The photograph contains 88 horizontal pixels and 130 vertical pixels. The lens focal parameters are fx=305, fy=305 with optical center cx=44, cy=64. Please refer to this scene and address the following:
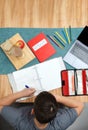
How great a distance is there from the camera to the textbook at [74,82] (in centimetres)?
170

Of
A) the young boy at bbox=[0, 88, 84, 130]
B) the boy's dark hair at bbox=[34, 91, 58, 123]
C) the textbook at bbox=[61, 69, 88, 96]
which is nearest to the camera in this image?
the boy's dark hair at bbox=[34, 91, 58, 123]

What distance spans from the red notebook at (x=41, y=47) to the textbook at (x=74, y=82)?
14 centimetres

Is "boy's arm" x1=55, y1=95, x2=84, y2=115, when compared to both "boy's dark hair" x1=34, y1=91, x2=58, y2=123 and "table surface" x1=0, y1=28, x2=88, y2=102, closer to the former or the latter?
"table surface" x1=0, y1=28, x2=88, y2=102

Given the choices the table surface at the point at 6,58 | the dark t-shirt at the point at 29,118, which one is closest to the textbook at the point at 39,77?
the table surface at the point at 6,58

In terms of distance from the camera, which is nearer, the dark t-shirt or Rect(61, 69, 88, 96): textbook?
the dark t-shirt

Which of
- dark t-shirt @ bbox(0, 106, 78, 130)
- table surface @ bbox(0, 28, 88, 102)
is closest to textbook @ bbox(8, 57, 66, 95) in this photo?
table surface @ bbox(0, 28, 88, 102)

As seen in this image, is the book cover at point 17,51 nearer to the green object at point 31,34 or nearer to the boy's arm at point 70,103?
the green object at point 31,34

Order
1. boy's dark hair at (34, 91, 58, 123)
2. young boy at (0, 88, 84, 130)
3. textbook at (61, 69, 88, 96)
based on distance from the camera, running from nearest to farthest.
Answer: boy's dark hair at (34, 91, 58, 123)
young boy at (0, 88, 84, 130)
textbook at (61, 69, 88, 96)

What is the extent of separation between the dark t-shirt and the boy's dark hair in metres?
0.14

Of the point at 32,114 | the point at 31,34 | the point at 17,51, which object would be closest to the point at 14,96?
the point at 32,114

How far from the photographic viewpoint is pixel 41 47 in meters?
1.77

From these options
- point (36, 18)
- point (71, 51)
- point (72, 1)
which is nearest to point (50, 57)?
point (71, 51)

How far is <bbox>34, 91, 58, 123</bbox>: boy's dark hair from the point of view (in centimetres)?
145

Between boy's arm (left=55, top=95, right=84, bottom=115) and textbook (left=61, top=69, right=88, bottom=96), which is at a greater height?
textbook (left=61, top=69, right=88, bottom=96)
